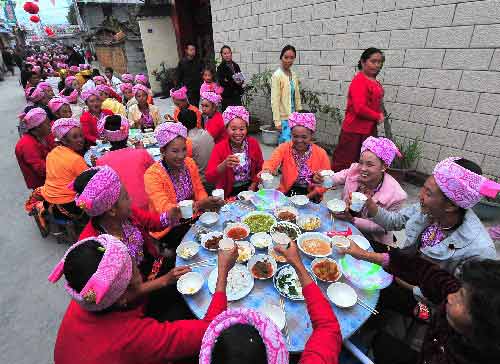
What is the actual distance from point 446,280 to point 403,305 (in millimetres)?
610

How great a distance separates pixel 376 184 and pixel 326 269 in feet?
3.98

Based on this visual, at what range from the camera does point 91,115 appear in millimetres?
5223

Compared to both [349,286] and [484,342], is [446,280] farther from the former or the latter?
[484,342]

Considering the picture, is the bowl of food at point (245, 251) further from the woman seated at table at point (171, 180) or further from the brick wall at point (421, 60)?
→ the brick wall at point (421, 60)

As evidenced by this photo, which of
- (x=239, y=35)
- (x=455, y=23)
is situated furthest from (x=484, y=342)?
(x=239, y=35)

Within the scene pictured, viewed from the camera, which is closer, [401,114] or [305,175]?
[305,175]

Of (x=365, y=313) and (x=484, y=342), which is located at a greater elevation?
(x=484, y=342)

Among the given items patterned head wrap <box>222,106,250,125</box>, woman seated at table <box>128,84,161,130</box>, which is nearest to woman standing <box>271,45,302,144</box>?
patterned head wrap <box>222,106,250,125</box>

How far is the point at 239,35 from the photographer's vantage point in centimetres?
777

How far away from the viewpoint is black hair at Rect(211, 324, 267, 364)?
96 cm

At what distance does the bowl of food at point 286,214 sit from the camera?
2.55 m

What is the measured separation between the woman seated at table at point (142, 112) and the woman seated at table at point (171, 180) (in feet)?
9.69

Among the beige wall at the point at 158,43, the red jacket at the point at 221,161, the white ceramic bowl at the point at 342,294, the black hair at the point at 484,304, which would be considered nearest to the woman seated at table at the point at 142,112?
the red jacket at the point at 221,161

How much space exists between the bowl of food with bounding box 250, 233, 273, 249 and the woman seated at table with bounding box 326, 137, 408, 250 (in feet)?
2.48
